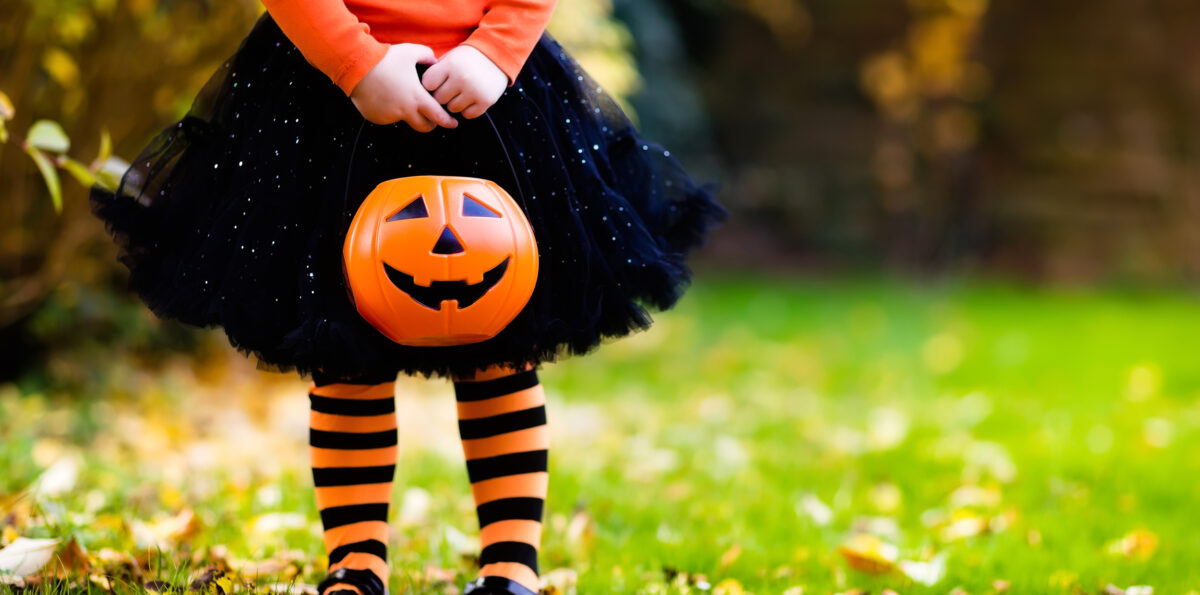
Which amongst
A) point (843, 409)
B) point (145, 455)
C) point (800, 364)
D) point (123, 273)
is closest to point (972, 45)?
point (800, 364)

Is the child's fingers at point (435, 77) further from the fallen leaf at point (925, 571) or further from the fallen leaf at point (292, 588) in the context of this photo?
the fallen leaf at point (925, 571)

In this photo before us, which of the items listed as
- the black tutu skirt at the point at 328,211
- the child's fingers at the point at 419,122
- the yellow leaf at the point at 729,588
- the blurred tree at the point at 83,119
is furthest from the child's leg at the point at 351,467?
the blurred tree at the point at 83,119

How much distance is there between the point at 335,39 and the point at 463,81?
0.15m

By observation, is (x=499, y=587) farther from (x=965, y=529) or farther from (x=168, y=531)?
(x=965, y=529)

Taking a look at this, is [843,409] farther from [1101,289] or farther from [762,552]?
[1101,289]

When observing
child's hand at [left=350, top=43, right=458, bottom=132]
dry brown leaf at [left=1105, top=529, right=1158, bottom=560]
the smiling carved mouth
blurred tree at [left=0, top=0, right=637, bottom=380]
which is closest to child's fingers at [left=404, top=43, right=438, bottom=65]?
child's hand at [left=350, top=43, right=458, bottom=132]

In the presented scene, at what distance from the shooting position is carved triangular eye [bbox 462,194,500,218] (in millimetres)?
1070

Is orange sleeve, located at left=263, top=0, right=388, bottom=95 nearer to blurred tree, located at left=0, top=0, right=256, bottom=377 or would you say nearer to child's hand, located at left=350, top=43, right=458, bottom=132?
child's hand, located at left=350, top=43, right=458, bottom=132

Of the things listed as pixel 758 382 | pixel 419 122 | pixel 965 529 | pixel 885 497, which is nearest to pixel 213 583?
pixel 419 122

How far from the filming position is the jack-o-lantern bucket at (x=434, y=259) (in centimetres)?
106

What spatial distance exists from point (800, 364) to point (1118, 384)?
1.14m

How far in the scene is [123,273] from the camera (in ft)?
10.2

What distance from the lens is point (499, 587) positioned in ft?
4.03

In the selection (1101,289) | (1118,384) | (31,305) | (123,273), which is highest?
(1101,289)
